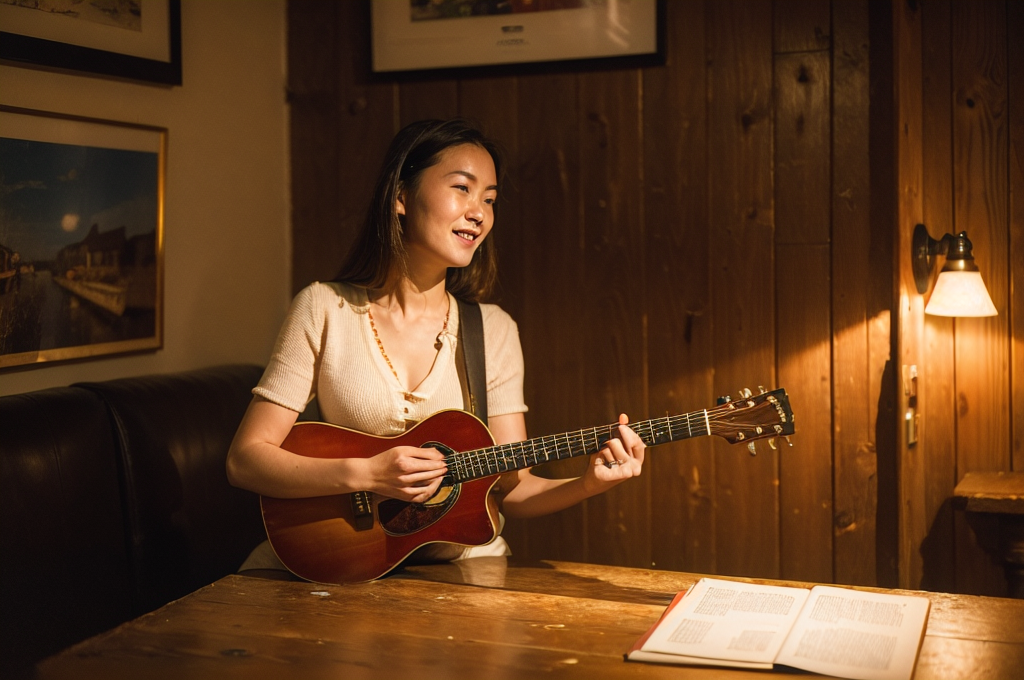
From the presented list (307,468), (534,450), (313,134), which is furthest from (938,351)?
(313,134)

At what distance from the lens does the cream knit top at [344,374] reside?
2119mm

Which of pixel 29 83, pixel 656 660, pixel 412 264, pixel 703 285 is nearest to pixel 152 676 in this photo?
pixel 656 660

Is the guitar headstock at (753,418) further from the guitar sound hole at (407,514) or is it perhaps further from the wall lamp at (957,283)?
the wall lamp at (957,283)

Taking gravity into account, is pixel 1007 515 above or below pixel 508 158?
below

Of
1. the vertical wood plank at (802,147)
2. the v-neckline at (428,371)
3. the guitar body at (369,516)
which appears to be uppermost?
the vertical wood plank at (802,147)

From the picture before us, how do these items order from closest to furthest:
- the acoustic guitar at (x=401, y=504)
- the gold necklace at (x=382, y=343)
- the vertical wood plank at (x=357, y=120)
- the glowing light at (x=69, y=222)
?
the acoustic guitar at (x=401, y=504) < the gold necklace at (x=382, y=343) < the glowing light at (x=69, y=222) < the vertical wood plank at (x=357, y=120)

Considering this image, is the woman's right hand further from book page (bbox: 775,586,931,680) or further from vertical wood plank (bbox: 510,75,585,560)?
vertical wood plank (bbox: 510,75,585,560)

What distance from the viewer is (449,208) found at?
86.5 inches

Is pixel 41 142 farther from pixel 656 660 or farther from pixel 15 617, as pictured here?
pixel 656 660

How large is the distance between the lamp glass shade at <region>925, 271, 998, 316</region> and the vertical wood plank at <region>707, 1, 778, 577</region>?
1.49ft

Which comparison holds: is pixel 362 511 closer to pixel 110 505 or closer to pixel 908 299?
pixel 110 505

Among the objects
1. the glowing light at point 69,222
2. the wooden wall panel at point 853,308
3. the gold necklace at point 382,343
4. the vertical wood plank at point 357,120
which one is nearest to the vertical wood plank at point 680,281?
the wooden wall panel at point 853,308

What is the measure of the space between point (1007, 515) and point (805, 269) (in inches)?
31.9

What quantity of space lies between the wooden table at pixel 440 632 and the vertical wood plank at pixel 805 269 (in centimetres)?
96
